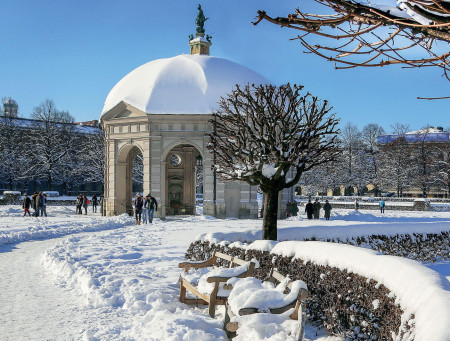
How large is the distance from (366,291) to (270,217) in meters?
8.52

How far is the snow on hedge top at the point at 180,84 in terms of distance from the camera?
3316 centimetres

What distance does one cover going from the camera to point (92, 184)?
82188 mm

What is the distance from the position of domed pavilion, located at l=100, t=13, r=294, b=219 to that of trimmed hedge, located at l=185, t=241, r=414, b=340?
78.6ft

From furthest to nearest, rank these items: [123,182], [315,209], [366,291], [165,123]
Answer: [123,182] → [315,209] → [165,123] → [366,291]

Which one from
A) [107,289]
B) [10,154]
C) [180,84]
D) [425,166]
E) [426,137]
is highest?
[426,137]

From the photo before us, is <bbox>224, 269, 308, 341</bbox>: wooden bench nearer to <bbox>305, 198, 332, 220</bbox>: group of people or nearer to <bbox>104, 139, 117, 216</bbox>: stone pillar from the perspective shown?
<bbox>305, 198, 332, 220</bbox>: group of people

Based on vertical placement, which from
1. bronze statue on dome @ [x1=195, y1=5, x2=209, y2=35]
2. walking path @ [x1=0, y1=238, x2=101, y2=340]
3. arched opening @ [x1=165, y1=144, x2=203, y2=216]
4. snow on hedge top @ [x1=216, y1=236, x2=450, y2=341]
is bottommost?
walking path @ [x1=0, y1=238, x2=101, y2=340]

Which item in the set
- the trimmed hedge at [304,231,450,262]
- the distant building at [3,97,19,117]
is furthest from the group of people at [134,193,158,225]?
the distant building at [3,97,19,117]

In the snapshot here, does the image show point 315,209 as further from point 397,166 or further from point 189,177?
point 397,166

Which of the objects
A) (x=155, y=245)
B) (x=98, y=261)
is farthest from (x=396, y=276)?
(x=155, y=245)

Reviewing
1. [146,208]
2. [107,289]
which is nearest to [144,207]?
[146,208]

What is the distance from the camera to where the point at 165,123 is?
1313 inches

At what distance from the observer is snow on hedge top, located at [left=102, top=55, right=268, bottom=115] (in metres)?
33.2

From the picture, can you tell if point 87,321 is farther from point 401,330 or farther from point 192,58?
point 192,58
